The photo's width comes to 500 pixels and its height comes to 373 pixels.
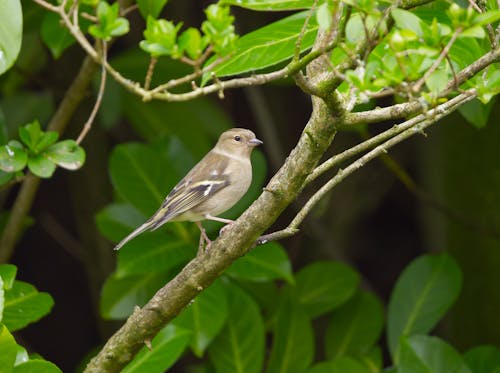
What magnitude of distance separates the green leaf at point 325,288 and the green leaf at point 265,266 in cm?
50

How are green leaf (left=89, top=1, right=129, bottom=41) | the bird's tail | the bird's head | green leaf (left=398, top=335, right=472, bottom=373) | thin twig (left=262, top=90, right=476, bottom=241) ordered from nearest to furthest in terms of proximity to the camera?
green leaf (left=89, top=1, right=129, bottom=41), thin twig (left=262, top=90, right=476, bottom=241), green leaf (left=398, top=335, right=472, bottom=373), the bird's tail, the bird's head

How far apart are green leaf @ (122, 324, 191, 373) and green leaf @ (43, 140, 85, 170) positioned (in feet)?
2.13

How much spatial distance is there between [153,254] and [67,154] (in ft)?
3.10

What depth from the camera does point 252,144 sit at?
412cm

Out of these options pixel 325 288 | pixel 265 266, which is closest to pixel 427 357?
pixel 265 266

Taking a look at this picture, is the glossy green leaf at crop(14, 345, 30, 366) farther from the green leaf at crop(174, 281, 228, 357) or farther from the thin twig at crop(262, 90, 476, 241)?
A: the green leaf at crop(174, 281, 228, 357)

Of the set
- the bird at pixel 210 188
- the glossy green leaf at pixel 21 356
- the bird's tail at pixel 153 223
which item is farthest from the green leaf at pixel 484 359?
the glossy green leaf at pixel 21 356

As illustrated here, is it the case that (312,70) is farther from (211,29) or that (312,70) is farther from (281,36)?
(211,29)

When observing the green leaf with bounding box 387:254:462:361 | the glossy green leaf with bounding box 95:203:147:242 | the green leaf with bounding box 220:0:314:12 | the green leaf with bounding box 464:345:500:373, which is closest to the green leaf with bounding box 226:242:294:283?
the glossy green leaf with bounding box 95:203:147:242

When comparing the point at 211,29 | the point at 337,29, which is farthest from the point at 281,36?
the point at 211,29

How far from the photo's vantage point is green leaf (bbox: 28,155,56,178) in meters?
2.84

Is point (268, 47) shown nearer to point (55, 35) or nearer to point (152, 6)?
point (152, 6)

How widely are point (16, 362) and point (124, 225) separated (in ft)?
4.21

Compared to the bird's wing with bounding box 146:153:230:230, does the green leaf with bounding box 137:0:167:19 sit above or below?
above
